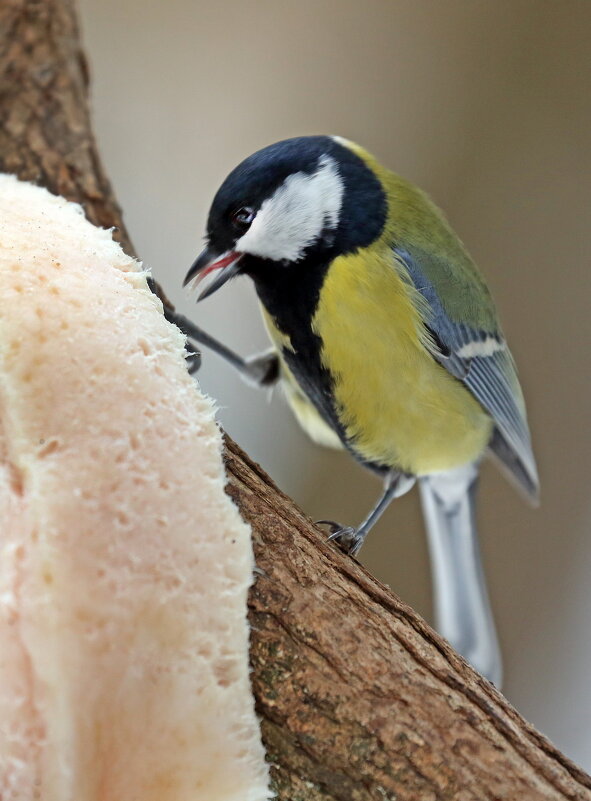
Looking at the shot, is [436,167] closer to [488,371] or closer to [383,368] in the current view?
[488,371]

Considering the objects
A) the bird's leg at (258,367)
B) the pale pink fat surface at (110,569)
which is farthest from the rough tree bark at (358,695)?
the bird's leg at (258,367)

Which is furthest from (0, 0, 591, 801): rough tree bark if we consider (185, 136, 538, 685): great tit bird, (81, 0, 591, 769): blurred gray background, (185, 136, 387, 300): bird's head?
(81, 0, 591, 769): blurred gray background

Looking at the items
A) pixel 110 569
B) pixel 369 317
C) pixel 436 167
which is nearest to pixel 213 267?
pixel 369 317

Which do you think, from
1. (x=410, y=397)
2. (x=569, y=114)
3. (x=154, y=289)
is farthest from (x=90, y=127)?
(x=569, y=114)

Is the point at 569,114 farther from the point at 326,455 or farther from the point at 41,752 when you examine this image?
the point at 41,752

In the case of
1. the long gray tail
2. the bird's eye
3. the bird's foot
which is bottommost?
the long gray tail

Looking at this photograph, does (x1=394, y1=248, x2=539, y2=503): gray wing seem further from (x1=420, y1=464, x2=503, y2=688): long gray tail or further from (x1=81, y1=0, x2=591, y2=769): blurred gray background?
(x1=81, y1=0, x2=591, y2=769): blurred gray background

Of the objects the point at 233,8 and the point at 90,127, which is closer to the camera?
the point at 90,127
